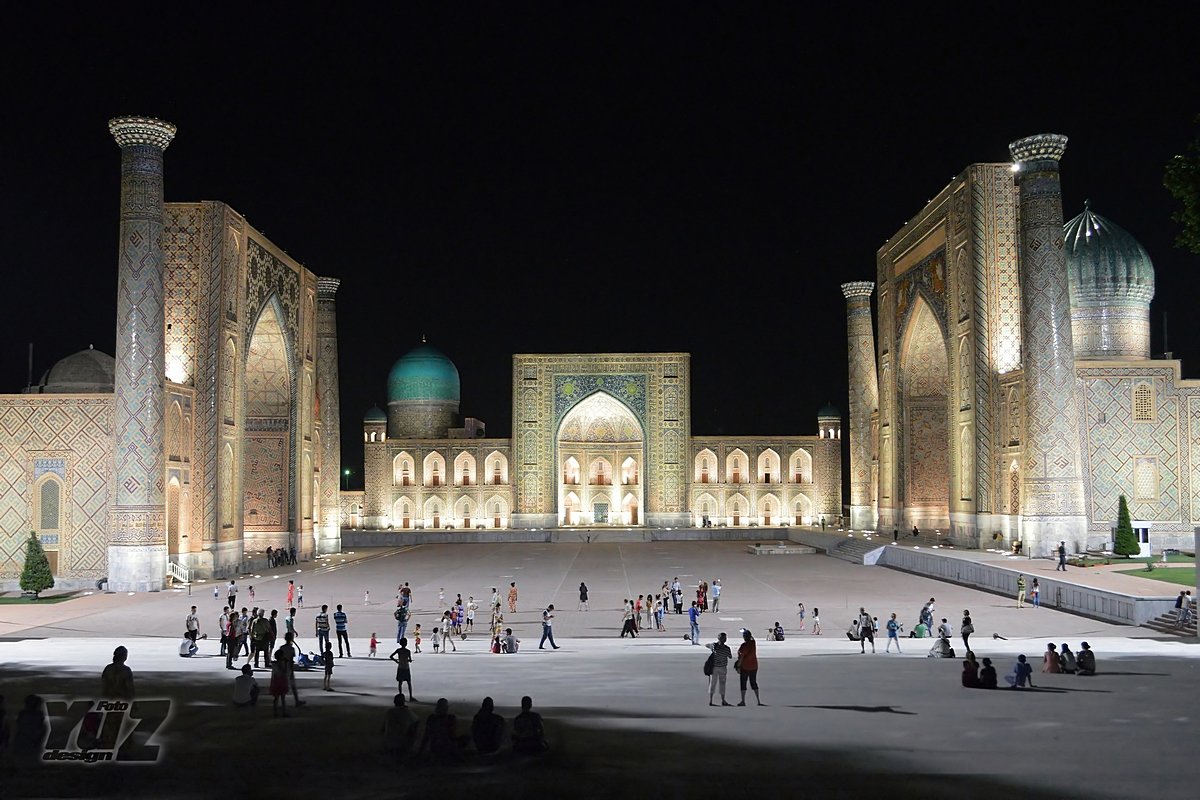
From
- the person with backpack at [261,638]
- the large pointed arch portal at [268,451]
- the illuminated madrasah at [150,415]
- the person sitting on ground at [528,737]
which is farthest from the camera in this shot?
the large pointed arch portal at [268,451]

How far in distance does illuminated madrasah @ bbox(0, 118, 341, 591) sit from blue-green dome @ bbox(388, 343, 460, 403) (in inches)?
687

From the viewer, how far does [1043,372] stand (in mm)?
21188

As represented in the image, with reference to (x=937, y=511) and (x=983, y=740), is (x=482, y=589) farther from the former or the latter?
(x=937, y=511)

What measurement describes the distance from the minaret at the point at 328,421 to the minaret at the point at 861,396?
53.9 feet

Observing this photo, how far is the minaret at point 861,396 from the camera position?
113ft

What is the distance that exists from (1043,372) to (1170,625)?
28.3ft

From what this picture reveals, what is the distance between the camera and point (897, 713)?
827 cm

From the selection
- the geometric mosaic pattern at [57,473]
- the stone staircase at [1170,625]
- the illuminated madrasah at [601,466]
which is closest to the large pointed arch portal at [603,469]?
the illuminated madrasah at [601,466]

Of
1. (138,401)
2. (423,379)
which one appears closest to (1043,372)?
(138,401)

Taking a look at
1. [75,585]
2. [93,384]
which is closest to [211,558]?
[75,585]

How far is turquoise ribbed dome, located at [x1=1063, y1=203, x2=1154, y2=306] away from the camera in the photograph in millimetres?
25797

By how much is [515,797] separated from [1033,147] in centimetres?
1992

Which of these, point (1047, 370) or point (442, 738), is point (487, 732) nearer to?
point (442, 738)

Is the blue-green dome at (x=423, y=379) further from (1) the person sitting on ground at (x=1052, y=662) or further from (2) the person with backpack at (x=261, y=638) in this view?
(1) the person sitting on ground at (x=1052, y=662)
